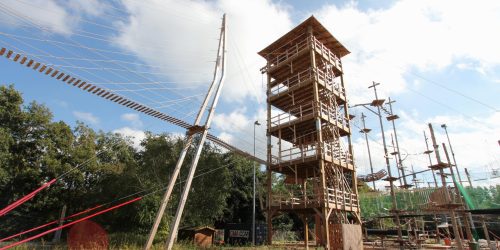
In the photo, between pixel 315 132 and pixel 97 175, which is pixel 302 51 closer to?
pixel 315 132

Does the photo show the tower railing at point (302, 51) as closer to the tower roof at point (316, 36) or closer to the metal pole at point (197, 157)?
the tower roof at point (316, 36)

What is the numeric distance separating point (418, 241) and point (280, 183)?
93.5ft

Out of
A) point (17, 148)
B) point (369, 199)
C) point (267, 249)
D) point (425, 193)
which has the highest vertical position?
point (17, 148)

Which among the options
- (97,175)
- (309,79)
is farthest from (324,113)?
(97,175)

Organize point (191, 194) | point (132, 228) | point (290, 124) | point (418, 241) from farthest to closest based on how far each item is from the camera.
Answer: point (132, 228) < point (191, 194) < point (290, 124) < point (418, 241)

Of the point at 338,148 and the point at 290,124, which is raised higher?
the point at 290,124

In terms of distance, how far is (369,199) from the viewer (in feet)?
161

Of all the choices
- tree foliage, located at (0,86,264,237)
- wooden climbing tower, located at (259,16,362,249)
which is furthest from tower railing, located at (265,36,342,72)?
tree foliage, located at (0,86,264,237)

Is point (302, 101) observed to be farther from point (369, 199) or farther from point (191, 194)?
point (369, 199)

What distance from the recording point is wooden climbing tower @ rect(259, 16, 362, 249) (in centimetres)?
1988

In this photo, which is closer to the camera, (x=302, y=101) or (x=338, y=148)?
(x=338, y=148)

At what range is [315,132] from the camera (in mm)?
25219

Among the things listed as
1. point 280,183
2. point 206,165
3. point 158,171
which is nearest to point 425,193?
point 206,165

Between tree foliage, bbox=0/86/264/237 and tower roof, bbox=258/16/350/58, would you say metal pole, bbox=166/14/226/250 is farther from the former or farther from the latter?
tree foliage, bbox=0/86/264/237
